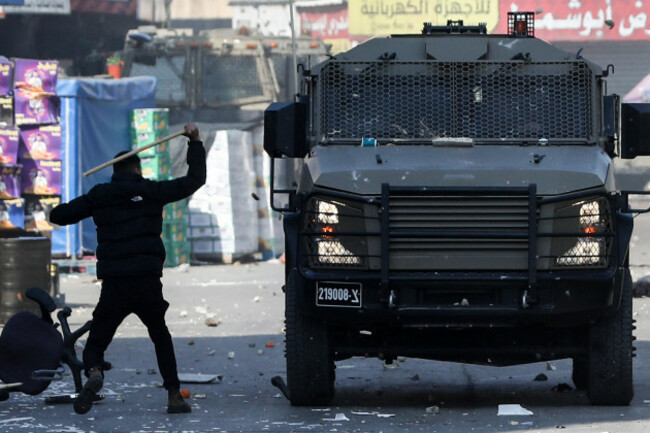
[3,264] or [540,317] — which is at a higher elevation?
[540,317]

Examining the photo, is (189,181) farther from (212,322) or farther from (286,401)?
(212,322)

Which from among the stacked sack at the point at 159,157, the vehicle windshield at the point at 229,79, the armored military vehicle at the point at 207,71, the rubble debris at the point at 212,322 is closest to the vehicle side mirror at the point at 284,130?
the rubble debris at the point at 212,322

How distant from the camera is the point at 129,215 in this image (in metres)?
10.2

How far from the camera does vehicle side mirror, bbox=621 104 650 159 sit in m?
10.9

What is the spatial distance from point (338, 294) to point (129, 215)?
1.41 m

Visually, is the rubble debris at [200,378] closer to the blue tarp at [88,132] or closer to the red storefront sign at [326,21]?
the blue tarp at [88,132]

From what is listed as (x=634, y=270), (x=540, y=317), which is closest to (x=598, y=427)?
(x=540, y=317)

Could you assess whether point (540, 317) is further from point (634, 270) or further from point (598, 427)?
point (634, 270)

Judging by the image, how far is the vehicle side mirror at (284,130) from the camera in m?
10.9

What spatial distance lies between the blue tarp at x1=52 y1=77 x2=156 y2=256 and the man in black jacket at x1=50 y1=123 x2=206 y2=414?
1519 centimetres

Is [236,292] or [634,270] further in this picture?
[634,270]

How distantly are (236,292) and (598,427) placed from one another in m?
12.7

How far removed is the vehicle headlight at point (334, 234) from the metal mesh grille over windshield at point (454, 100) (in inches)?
38.4

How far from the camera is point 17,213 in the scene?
2453 centimetres
